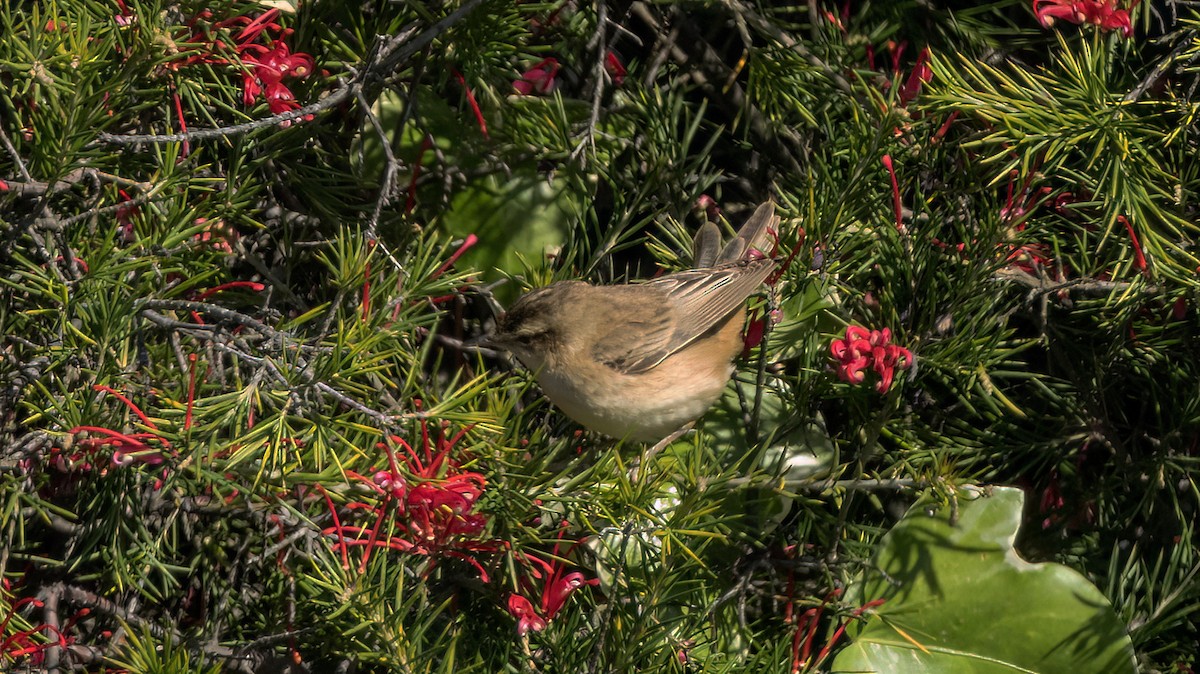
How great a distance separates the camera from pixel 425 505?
1.84 metres

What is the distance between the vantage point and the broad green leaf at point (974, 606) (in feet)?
7.04

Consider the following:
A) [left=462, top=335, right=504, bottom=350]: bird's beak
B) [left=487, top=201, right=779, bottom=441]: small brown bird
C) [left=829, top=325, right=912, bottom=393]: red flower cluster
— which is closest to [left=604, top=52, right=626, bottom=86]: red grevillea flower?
[left=487, top=201, right=779, bottom=441]: small brown bird

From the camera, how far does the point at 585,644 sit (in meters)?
2.00

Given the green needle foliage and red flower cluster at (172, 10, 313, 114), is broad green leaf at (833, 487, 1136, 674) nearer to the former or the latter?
the green needle foliage

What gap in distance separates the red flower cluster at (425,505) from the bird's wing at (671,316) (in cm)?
99

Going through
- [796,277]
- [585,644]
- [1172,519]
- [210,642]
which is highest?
[796,277]

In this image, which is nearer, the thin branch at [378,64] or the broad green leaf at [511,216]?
the thin branch at [378,64]

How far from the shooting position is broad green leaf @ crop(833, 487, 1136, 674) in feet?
7.04

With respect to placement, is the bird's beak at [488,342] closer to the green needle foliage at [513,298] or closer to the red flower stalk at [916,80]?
the green needle foliage at [513,298]

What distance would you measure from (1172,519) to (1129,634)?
12.3 inches

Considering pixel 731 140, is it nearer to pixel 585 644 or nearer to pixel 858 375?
pixel 858 375

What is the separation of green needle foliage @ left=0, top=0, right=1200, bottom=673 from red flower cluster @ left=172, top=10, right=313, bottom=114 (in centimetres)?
1

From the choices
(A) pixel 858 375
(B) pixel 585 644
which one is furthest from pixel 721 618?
(A) pixel 858 375

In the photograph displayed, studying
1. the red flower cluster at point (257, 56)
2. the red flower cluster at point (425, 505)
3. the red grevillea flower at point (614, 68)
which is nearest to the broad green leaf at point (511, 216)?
the red grevillea flower at point (614, 68)
